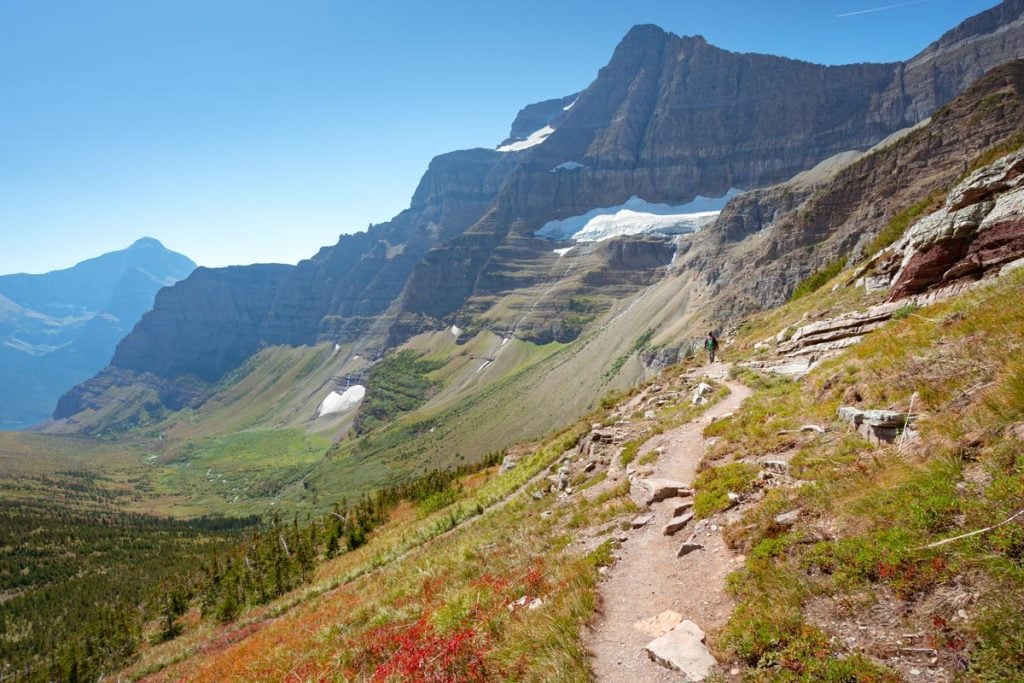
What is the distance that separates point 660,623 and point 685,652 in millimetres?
1230

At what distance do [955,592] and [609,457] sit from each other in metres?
15.8

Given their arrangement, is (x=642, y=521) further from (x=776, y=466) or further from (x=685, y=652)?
(x=685, y=652)

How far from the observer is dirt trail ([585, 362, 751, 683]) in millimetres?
7445

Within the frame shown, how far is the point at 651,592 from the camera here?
30.5 feet

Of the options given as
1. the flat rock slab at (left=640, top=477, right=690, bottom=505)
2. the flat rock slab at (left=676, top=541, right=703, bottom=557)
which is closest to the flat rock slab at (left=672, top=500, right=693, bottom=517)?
the flat rock slab at (left=640, top=477, right=690, bottom=505)

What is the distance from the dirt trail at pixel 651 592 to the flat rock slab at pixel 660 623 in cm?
9

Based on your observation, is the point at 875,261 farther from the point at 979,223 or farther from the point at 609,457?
the point at 609,457

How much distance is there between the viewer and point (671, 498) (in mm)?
13375

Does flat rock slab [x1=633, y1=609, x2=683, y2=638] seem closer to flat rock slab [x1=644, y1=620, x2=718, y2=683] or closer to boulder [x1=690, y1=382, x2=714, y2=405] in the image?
flat rock slab [x1=644, y1=620, x2=718, y2=683]

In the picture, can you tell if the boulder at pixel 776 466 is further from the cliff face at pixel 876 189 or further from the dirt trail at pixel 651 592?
the cliff face at pixel 876 189

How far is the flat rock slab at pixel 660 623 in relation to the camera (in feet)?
26.0

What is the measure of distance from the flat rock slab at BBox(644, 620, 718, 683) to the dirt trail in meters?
0.14

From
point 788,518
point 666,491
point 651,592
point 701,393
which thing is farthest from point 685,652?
point 701,393

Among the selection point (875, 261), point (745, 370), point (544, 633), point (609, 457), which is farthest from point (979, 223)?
point (544, 633)
